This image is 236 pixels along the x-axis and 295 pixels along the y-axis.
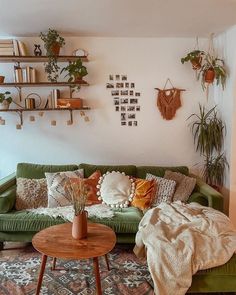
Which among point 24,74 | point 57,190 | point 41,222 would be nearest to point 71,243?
point 41,222

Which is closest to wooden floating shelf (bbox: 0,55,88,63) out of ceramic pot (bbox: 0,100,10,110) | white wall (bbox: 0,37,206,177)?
white wall (bbox: 0,37,206,177)

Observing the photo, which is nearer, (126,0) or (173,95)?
(126,0)

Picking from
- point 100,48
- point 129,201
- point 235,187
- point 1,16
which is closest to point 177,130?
point 235,187

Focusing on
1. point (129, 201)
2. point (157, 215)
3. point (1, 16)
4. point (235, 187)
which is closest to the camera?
point (157, 215)

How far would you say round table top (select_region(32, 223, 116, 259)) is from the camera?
1923 millimetres

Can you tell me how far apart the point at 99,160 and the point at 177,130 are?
3.74 feet

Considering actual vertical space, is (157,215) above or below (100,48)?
below

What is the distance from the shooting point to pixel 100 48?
362 centimetres

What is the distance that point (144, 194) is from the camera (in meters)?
3.10

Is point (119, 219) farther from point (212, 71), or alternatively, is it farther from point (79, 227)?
point (212, 71)

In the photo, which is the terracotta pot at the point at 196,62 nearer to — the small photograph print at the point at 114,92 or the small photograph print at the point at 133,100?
the small photograph print at the point at 133,100

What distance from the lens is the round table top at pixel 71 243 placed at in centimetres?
192

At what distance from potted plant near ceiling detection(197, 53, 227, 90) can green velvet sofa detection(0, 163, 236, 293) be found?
1.22m

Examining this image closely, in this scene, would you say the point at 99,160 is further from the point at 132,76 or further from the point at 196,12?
the point at 196,12
